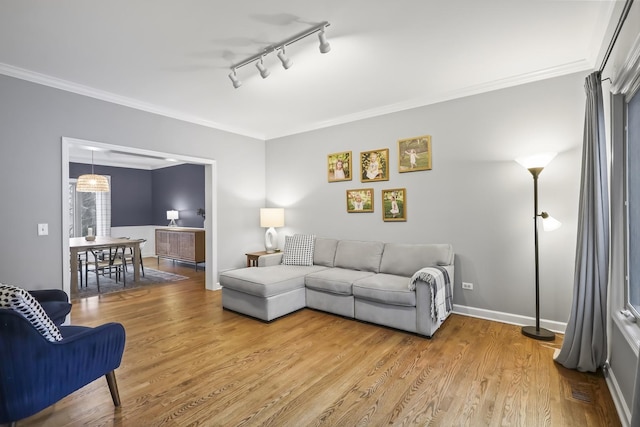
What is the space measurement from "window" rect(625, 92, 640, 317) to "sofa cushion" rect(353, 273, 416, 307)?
5.24 ft

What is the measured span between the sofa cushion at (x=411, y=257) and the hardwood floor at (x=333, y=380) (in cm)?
71

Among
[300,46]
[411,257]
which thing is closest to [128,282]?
[411,257]

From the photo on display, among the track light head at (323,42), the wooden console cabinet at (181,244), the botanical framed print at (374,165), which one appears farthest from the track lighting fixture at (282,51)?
the wooden console cabinet at (181,244)

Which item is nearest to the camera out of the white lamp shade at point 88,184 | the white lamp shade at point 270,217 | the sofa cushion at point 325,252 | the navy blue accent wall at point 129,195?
the sofa cushion at point 325,252

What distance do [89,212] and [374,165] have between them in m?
7.70

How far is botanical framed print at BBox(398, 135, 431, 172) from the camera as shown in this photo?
3982 millimetres

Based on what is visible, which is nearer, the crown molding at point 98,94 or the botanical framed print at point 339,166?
the crown molding at point 98,94

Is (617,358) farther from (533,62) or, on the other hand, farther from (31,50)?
(31,50)

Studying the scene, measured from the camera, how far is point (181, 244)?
709 centimetres

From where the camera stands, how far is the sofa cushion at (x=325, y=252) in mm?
4473

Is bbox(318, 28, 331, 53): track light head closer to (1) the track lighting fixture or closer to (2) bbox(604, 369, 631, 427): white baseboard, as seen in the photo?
(1) the track lighting fixture

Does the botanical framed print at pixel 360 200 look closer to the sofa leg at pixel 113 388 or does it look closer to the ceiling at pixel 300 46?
the ceiling at pixel 300 46

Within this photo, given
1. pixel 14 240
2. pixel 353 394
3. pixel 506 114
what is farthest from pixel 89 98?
pixel 506 114

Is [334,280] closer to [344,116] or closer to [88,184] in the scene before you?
[344,116]
